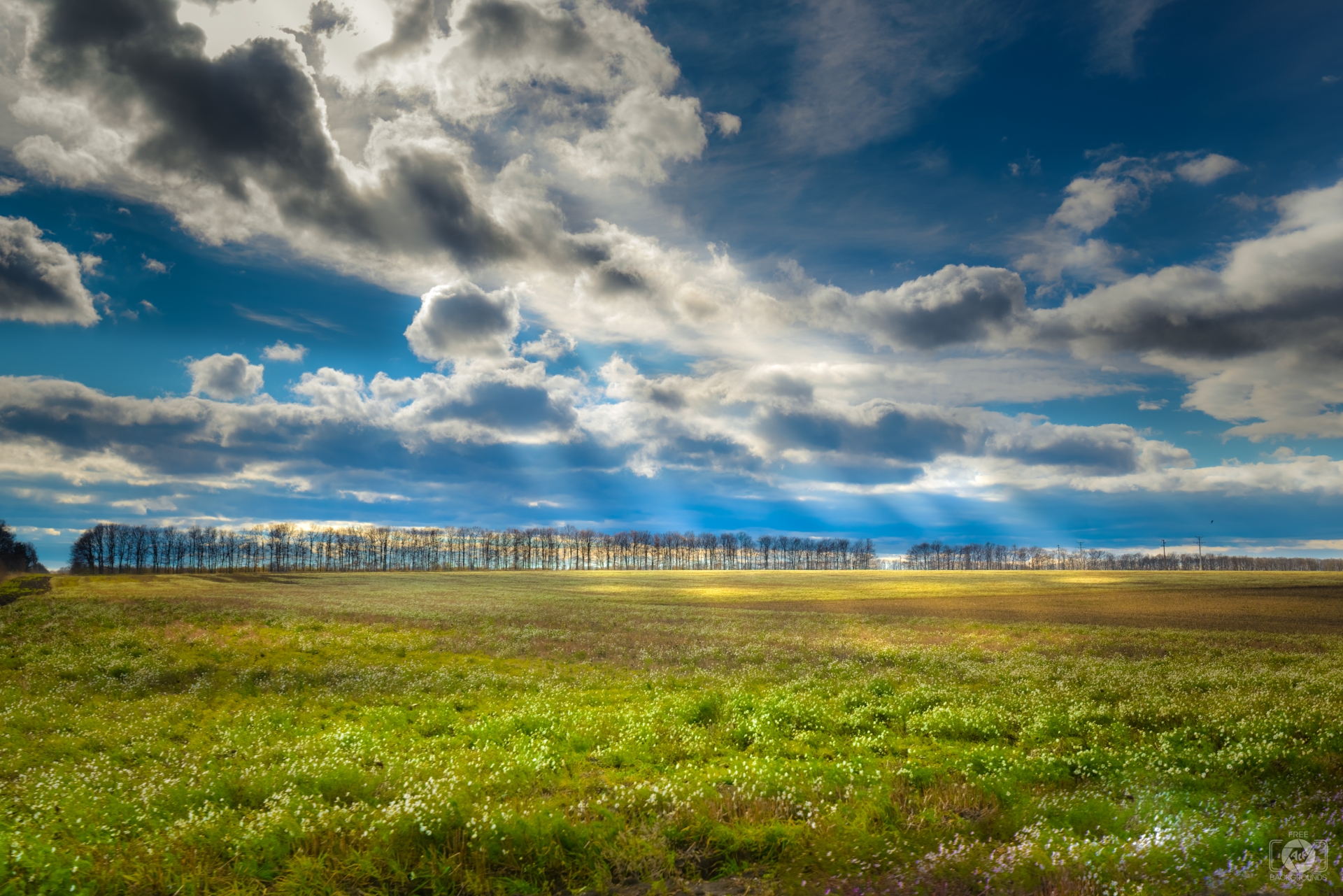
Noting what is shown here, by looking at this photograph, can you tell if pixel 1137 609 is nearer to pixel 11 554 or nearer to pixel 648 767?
pixel 648 767

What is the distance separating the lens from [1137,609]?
61.6m

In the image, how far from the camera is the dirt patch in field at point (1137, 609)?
49.6m

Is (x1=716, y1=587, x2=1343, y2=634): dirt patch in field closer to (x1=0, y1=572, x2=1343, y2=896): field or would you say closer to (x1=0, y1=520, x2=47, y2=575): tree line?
(x1=0, y1=572, x2=1343, y2=896): field

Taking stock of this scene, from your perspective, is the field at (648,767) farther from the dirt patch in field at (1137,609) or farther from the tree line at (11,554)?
the tree line at (11,554)

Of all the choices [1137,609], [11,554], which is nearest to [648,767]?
[1137,609]

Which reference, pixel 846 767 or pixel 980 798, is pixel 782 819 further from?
pixel 980 798

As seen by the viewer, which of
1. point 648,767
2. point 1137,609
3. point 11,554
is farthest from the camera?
point 11,554

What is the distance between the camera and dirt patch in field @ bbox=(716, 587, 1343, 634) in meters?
49.6

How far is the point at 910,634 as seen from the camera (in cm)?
4019

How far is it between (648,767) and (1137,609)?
7057 cm

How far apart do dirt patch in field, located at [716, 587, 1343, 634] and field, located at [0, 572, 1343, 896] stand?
2376cm

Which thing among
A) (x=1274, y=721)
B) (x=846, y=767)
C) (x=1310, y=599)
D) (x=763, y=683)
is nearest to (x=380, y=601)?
(x=763, y=683)

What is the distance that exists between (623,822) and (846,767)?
503 cm

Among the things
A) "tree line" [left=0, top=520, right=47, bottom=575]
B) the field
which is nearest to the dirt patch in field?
the field
